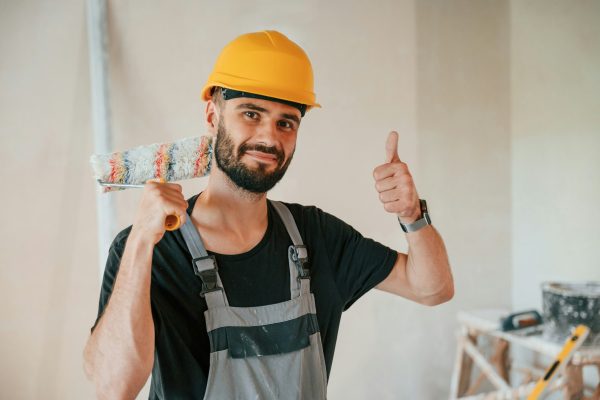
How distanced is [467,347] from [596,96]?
136cm

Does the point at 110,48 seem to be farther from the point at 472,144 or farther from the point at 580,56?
the point at 580,56

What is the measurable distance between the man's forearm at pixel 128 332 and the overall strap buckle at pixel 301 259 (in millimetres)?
403

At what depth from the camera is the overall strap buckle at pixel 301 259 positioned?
4.22 feet

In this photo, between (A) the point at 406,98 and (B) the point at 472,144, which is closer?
(A) the point at 406,98

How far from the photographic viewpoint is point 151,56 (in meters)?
1.98

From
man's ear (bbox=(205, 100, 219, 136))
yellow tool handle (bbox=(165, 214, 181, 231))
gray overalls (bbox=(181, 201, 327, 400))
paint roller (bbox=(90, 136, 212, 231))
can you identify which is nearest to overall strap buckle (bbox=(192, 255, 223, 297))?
gray overalls (bbox=(181, 201, 327, 400))

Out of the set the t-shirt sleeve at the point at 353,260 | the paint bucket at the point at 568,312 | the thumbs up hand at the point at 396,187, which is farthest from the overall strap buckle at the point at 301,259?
the paint bucket at the point at 568,312

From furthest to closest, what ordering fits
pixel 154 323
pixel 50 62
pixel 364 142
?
1. pixel 364 142
2. pixel 50 62
3. pixel 154 323

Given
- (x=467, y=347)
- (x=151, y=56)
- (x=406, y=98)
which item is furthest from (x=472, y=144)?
(x=151, y=56)

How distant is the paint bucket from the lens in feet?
6.69

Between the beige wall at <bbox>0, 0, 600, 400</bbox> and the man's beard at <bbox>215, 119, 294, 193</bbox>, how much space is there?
800 millimetres

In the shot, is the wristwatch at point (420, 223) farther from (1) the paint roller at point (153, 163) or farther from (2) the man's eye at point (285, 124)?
(1) the paint roller at point (153, 163)

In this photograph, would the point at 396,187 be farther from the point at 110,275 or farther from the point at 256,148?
the point at 110,275

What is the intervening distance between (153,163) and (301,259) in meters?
0.46
